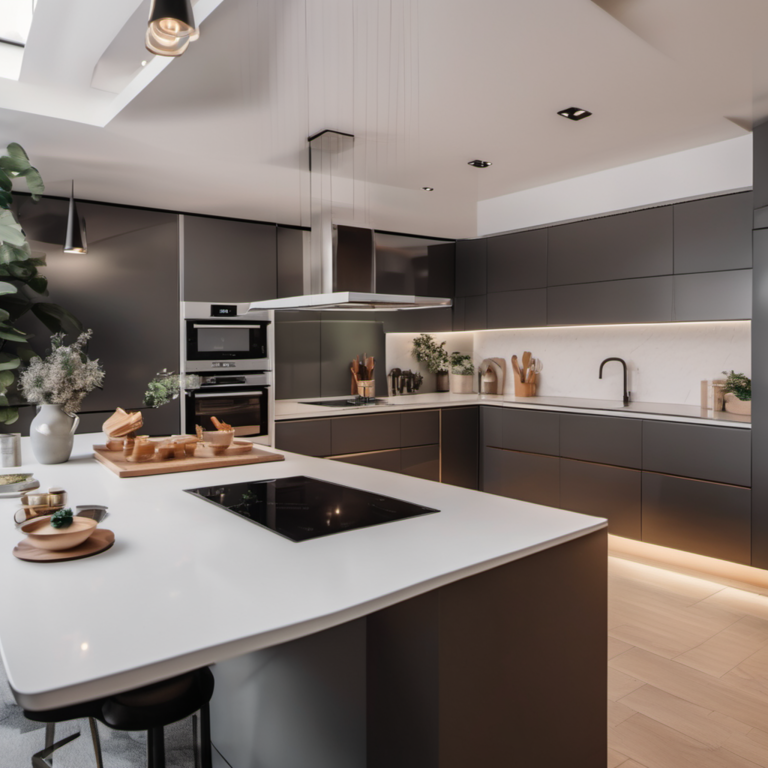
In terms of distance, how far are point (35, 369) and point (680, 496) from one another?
11.3 feet

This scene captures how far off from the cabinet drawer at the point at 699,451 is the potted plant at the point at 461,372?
1934mm

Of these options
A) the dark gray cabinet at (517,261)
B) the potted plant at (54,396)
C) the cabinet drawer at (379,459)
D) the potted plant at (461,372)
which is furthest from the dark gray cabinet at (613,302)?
the potted plant at (54,396)

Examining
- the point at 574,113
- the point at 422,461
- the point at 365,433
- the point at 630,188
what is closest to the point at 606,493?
the point at 422,461

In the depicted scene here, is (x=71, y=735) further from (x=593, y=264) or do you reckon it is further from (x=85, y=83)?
(x=593, y=264)

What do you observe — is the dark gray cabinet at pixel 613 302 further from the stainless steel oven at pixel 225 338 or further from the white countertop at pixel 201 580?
the white countertop at pixel 201 580

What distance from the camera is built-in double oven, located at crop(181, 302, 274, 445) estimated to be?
4.06 metres

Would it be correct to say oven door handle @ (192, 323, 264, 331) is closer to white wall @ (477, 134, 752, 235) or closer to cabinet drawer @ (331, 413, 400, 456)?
cabinet drawer @ (331, 413, 400, 456)

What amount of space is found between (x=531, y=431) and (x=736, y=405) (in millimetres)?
1334

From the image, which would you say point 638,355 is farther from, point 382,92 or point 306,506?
point 306,506

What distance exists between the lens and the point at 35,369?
2.42 metres

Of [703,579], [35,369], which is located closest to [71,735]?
[35,369]

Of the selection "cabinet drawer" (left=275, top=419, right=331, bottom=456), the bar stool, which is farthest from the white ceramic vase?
"cabinet drawer" (left=275, top=419, right=331, bottom=456)

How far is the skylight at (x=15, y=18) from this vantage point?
258 centimetres

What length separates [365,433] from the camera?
4.44 m
